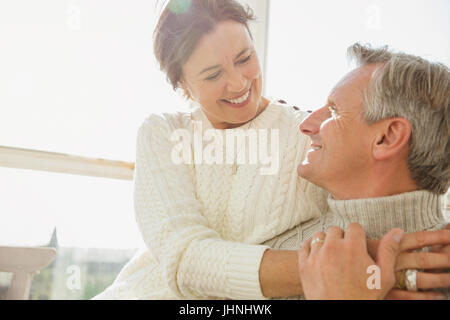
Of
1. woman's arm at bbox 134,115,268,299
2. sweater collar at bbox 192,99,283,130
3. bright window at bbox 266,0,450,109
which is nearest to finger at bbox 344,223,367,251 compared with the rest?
woman's arm at bbox 134,115,268,299

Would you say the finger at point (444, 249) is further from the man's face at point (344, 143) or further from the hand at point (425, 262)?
the man's face at point (344, 143)

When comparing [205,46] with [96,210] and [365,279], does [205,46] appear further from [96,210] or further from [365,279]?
[96,210]

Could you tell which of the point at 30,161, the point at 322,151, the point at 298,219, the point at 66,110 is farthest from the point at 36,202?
the point at 322,151

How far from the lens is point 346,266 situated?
0.84m

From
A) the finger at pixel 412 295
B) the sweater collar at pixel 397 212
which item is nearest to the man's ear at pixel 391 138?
the sweater collar at pixel 397 212

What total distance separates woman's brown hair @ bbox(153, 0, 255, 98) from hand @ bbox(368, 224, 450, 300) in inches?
33.9

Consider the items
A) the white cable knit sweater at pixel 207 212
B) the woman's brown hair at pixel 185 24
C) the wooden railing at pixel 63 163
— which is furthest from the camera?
the wooden railing at pixel 63 163

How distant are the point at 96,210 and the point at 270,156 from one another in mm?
1100

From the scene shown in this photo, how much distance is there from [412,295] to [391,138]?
397 millimetres

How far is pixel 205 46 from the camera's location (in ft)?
4.34

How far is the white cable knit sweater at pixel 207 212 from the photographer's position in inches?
41.3

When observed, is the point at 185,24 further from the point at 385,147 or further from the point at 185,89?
the point at 385,147

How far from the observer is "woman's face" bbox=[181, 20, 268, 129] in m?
1.33

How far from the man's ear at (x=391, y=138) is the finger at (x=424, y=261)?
28cm
